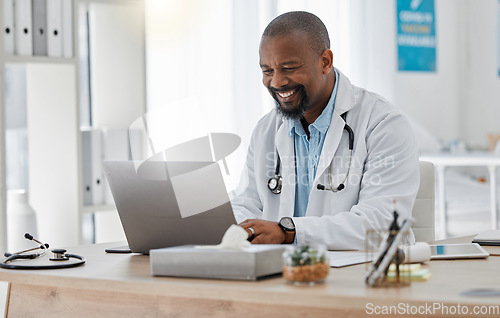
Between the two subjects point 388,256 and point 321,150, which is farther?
point 321,150

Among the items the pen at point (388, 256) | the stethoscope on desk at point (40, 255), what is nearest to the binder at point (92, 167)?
the stethoscope on desk at point (40, 255)

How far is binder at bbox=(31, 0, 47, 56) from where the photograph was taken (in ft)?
9.76

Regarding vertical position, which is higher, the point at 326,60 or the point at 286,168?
the point at 326,60

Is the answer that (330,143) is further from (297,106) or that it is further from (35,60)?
(35,60)

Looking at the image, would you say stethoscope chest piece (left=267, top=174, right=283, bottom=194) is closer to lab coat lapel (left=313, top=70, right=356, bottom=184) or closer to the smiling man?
the smiling man

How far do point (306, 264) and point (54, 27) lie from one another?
2.12m

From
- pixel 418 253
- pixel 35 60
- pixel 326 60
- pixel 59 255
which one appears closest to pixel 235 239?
pixel 418 253

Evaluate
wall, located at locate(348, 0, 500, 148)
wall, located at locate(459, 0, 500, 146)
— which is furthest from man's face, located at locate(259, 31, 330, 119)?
wall, located at locate(459, 0, 500, 146)

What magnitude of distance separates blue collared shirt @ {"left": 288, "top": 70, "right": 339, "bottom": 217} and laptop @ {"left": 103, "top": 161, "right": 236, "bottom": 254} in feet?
2.21

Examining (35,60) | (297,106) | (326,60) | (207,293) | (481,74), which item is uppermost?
(481,74)

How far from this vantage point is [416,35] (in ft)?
21.2

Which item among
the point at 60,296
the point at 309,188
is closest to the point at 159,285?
the point at 60,296

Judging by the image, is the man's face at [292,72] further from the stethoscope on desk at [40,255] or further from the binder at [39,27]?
the binder at [39,27]

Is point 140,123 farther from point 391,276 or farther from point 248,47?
point 391,276
